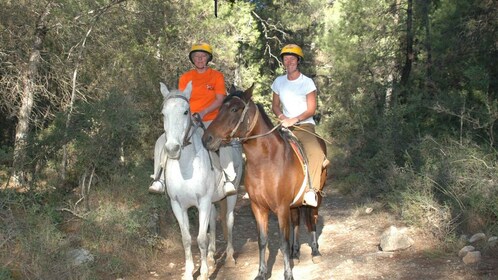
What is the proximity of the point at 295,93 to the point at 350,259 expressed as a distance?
244 centimetres

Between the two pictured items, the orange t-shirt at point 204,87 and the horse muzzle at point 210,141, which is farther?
the orange t-shirt at point 204,87

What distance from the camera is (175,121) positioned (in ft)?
17.3

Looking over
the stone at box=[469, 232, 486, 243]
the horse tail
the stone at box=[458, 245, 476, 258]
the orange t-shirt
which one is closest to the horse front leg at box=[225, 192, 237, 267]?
the horse tail

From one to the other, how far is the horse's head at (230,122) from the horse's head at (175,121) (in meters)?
0.35

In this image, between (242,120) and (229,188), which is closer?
(242,120)

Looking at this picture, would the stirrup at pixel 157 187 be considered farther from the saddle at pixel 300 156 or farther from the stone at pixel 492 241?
the stone at pixel 492 241

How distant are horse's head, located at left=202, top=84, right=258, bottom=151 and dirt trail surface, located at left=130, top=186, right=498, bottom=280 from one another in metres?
2.22

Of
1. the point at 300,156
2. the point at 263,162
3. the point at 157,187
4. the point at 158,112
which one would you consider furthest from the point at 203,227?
the point at 158,112

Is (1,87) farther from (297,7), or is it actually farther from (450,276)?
(297,7)

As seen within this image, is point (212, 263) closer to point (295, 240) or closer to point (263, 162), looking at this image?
point (295, 240)

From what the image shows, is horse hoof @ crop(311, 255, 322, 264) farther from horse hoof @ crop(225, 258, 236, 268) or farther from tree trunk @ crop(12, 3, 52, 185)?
tree trunk @ crop(12, 3, 52, 185)

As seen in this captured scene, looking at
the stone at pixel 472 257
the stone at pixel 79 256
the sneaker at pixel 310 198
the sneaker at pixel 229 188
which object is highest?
the sneaker at pixel 229 188

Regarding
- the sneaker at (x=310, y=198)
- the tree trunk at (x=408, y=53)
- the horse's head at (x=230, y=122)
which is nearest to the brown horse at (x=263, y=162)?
the horse's head at (x=230, y=122)

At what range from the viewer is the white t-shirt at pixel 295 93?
20.5 feet
